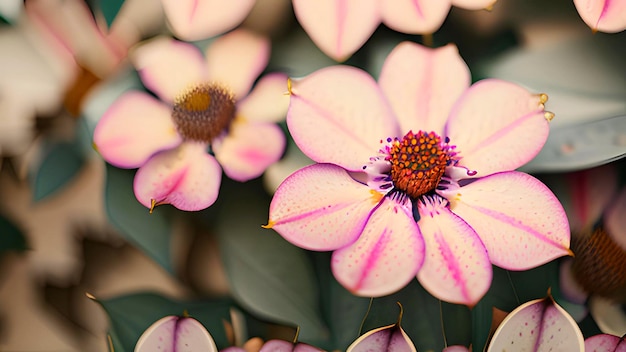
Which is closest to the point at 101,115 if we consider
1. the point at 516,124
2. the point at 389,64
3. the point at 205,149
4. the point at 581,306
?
the point at 205,149

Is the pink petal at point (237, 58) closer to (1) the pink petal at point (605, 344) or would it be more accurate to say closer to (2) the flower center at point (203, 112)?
(2) the flower center at point (203, 112)

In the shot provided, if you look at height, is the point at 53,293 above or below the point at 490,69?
below

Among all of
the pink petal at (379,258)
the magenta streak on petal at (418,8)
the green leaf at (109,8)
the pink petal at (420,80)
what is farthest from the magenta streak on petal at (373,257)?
the green leaf at (109,8)

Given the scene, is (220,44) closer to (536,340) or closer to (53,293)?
(53,293)

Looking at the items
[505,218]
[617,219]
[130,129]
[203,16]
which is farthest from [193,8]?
[617,219]

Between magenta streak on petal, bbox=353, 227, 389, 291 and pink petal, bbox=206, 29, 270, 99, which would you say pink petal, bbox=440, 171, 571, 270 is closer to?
magenta streak on petal, bbox=353, 227, 389, 291

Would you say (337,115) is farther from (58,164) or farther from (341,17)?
(58,164)
